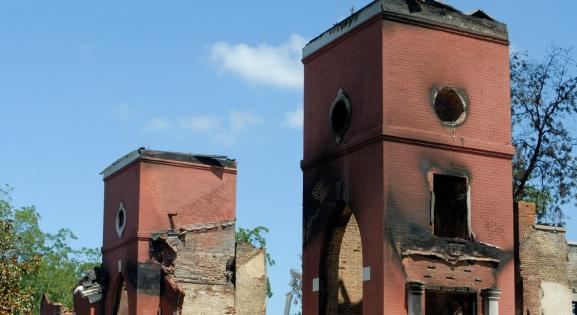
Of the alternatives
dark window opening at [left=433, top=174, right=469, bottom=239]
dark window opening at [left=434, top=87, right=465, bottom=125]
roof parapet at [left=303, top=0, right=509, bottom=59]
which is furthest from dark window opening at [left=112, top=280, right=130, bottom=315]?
dark window opening at [left=434, top=87, right=465, bottom=125]

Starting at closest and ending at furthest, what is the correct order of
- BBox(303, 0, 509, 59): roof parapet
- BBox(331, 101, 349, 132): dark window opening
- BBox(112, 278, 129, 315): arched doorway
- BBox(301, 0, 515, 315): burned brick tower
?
BBox(301, 0, 515, 315): burned brick tower, BBox(303, 0, 509, 59): roof parapet, BBox(331, 101, 349, 132): dark window opening, BBox(112, 278, 129, 315): arched doorway

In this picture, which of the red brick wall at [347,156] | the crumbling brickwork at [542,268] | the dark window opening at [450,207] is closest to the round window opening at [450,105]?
the dark window opening at [450,207]

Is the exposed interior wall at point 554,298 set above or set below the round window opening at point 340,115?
below

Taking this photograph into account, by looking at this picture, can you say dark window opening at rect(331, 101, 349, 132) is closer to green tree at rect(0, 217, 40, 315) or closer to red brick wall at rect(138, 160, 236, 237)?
green tree at rect(0, 217, 40, 315)

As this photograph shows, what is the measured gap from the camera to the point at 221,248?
108ft

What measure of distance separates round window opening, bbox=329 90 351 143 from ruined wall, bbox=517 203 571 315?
5949mm

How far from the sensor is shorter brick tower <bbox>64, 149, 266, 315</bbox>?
31.5 meters

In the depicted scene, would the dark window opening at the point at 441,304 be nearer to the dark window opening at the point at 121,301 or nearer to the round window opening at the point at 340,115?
the round window opening at the point at 340,115

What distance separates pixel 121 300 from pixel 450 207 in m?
14.0

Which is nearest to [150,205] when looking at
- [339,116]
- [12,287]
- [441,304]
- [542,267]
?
[12,287]

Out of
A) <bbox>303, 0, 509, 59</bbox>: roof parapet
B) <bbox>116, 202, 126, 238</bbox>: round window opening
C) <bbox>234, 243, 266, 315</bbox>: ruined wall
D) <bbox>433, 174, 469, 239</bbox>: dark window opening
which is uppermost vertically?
<bbox>303, 0, 509, 59</bbox>: roof parapet

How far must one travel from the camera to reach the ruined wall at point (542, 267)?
26016 millimetres

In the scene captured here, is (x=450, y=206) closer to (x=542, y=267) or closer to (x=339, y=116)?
(x=339, y=116)

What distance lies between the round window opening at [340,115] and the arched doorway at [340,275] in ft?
5.25
